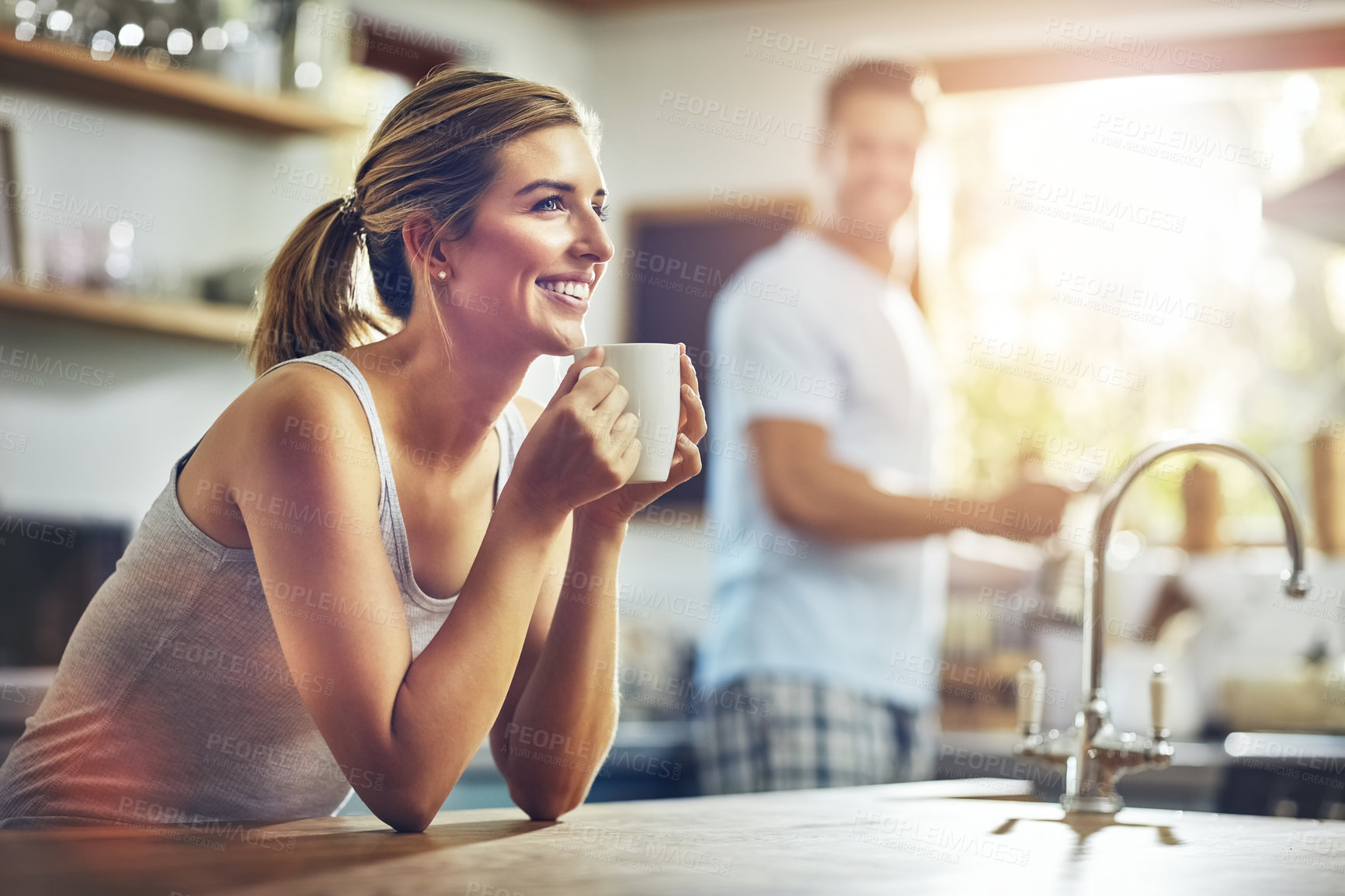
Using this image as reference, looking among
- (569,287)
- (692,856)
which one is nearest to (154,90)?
(569,287)

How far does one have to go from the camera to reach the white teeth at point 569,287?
3.03 feet

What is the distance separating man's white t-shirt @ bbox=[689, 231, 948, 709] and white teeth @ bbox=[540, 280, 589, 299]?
2.90ft

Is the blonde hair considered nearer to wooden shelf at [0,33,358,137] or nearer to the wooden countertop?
the wooden countertop

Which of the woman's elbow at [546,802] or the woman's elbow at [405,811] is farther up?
the woman's elbow at [405,811]

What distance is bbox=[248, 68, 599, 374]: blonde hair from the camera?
932mm

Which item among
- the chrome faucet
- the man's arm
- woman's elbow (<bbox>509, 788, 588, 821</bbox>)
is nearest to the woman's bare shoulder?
woman's elbow (<bbox>509, 788, 588, 821</bbox>)

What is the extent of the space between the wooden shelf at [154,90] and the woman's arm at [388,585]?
2055 mm

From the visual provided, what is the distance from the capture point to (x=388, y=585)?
847 mm

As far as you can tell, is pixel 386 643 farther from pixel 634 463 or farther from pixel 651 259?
pixel 651 259

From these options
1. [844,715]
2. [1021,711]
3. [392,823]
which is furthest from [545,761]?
[844,715]

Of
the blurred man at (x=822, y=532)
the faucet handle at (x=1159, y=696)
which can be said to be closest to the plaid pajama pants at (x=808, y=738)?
the blurred man at (x=822, y=532)

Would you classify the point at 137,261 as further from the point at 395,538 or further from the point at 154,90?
the point at 395,538

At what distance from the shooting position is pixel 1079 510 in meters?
3.27

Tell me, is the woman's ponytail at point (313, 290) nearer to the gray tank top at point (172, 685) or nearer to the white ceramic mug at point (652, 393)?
the gray tank top at point (172, 685)
